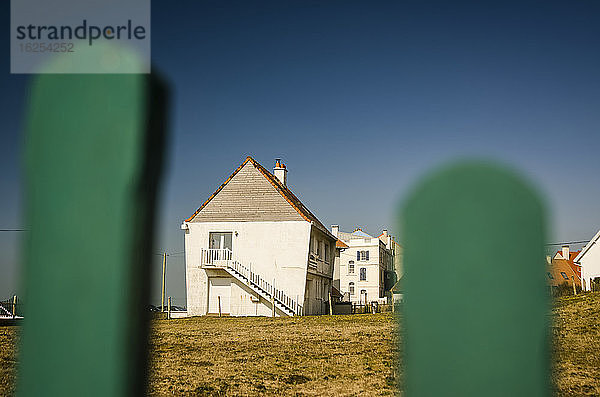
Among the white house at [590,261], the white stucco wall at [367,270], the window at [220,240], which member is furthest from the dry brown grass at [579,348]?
the white stucco wall at [367,270]

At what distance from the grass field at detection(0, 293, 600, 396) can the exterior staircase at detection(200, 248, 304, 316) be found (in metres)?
14.2

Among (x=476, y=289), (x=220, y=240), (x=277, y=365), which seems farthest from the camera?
(x=220, y=240)

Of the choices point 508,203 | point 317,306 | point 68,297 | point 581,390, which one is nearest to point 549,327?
point 508,203

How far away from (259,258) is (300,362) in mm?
20150

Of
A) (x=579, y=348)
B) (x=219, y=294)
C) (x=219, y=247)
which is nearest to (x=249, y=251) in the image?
(x=219, y=247)

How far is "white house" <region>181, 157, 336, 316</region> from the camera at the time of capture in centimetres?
2883

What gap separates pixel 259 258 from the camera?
29.3 metres

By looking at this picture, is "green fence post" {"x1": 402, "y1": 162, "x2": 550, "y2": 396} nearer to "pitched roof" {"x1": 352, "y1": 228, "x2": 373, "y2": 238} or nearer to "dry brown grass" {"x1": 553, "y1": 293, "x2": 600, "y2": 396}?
"dry brown grass" {"x1": 553, "y1": 293, "x2": 600, "y2": 396}

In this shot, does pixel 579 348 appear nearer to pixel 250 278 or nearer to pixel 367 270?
pixel 250 278

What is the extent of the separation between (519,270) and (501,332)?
113 mm

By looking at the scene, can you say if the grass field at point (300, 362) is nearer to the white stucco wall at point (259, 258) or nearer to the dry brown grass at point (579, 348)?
the dry brown grass at point (579, 348)

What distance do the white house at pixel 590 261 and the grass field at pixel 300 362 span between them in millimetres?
27274

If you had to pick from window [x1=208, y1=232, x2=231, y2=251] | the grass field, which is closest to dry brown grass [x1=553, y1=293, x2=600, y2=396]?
the grass field

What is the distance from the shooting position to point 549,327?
922 millimetres
